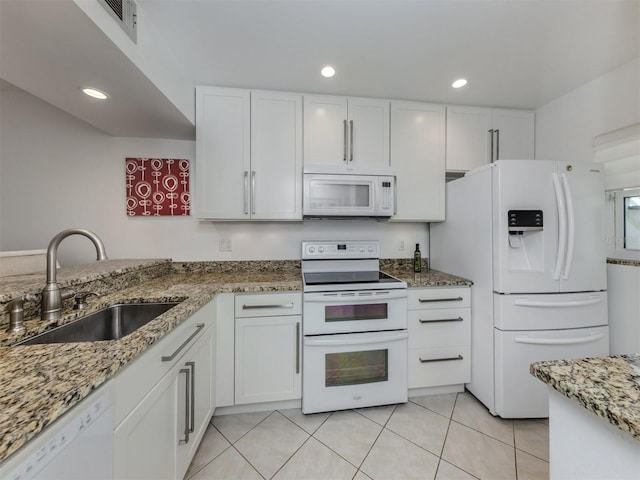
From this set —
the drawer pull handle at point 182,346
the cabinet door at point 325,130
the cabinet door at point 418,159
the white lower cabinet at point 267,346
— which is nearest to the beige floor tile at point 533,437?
Result: the white lower cabinet at point 267,346

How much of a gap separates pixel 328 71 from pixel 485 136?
5.00ft

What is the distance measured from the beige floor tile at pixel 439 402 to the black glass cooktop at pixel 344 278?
3.05 ft

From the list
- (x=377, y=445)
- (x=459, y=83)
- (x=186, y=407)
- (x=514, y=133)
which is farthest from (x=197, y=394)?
(x=514, y=133)

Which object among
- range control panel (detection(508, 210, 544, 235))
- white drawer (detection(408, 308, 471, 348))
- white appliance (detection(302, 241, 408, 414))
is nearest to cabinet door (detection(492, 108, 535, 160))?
range control panel (detection(508, 210, 544, 235))

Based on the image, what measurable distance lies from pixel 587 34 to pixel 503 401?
2301 mm

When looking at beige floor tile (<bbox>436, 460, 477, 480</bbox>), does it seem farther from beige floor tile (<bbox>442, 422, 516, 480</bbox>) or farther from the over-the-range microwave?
the over-the-range microwave

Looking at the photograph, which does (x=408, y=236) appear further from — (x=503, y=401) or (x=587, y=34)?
(x=587, y=34)

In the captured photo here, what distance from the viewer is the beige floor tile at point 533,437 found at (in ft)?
4.74

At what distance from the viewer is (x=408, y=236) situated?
8.21ft

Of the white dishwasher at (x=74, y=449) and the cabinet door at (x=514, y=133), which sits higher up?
the cabinet door at (x=514, y=133)

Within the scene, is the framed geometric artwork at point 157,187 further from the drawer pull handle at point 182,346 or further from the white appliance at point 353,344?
the white appliance at point 353,344

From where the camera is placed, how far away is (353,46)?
1558 mm

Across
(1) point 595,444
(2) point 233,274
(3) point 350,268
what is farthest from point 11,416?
(3) point 350,268

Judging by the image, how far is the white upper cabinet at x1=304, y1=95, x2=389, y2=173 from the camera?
204 cm
